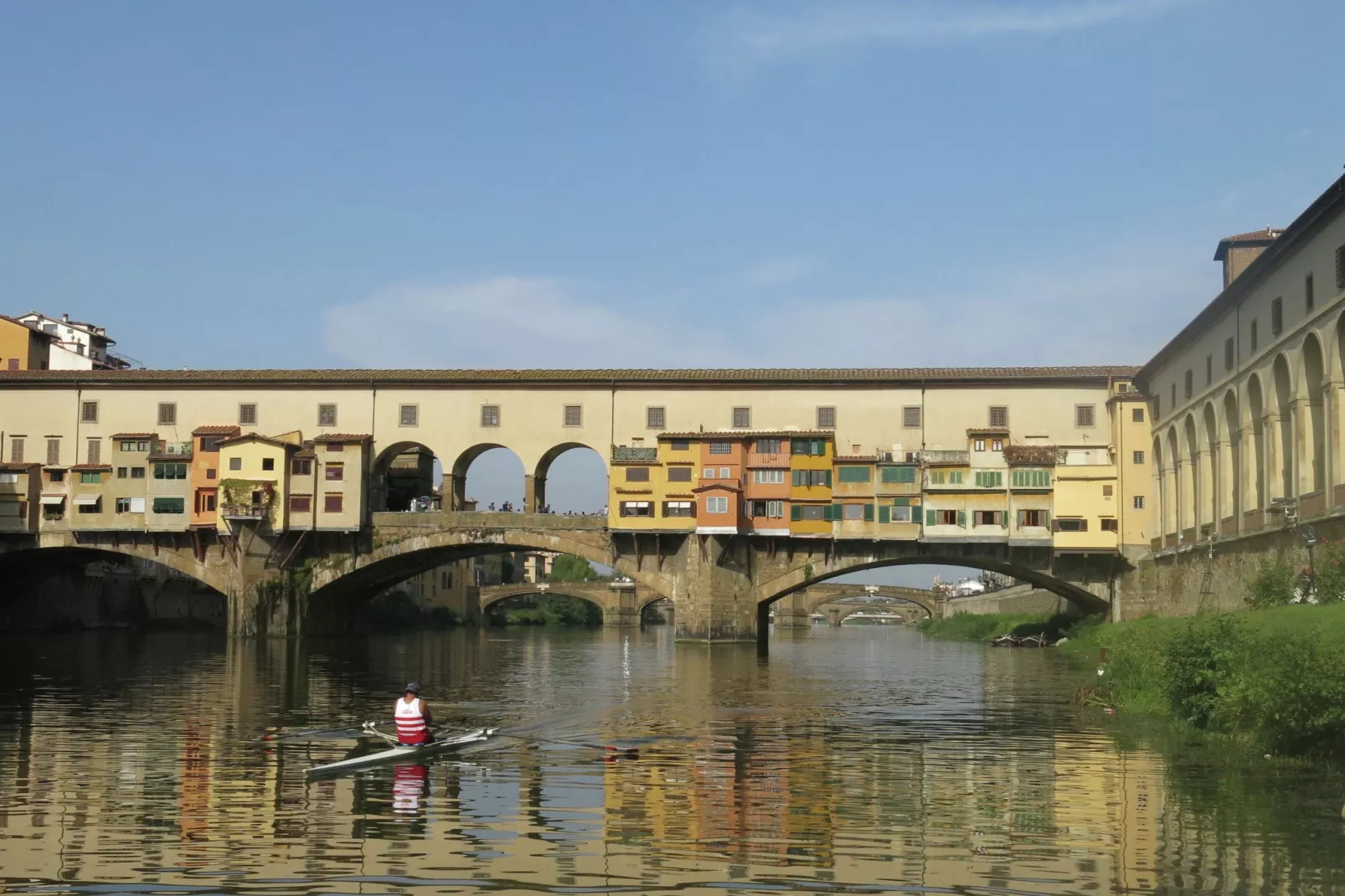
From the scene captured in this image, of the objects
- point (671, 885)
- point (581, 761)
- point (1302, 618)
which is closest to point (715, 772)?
point (581, 761)

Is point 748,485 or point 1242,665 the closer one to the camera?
point 1242,665

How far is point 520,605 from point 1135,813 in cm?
11307

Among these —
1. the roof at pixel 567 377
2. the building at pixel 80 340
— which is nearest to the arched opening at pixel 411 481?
the roof at pixel 567 377

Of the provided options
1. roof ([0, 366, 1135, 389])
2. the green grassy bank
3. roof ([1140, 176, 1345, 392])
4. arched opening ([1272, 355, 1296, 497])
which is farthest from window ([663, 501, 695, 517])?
the green grassy bank

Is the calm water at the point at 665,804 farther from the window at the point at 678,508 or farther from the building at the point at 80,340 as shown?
the building at the point at 80,340

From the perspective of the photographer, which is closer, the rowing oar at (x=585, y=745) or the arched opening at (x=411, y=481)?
the rowing oar at (x=585, y=745)

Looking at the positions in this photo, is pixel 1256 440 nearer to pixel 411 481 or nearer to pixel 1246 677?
pixel 1246 677

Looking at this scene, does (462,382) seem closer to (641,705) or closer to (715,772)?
(641,705)

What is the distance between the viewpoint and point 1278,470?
4159 cm

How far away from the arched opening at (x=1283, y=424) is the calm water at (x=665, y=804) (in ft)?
44.1

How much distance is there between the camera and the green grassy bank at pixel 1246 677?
60.2 ft

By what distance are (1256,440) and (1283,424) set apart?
10.1ft

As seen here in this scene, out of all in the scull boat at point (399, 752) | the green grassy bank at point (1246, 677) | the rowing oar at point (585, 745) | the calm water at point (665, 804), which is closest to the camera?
the calm water at point (665, 804)

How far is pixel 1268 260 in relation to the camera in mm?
41562
